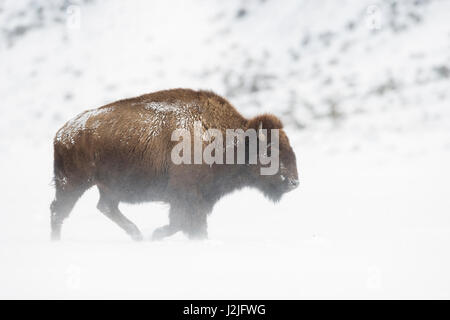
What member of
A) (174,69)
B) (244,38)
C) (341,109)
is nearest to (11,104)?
(174,69)

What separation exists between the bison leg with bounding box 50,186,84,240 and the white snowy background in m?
0.20

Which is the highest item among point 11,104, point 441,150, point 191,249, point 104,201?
point 11,104

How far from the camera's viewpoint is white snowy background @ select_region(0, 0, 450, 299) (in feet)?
12.6

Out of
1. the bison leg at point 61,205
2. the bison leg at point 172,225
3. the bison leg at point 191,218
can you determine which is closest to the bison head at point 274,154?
the bison leg at point 191,218

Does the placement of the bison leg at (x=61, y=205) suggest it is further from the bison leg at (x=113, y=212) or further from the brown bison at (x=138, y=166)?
the bison leg at (x=113, y=212)

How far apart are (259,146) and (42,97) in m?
17.2

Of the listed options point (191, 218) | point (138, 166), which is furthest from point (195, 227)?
point (138, 166)

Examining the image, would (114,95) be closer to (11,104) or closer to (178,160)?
(11,104)

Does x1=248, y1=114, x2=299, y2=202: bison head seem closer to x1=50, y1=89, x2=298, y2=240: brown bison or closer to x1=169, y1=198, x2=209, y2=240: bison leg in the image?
x1=50, y1=89, x2=298, y2=240: brown bison

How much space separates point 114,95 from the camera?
809 inches

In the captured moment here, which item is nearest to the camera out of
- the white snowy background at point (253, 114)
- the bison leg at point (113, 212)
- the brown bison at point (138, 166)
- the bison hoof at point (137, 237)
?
the white snowy background at point (253, 114)

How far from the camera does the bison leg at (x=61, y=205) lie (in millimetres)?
5773

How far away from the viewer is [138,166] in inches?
225

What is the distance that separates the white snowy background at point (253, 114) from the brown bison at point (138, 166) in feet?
1.34
